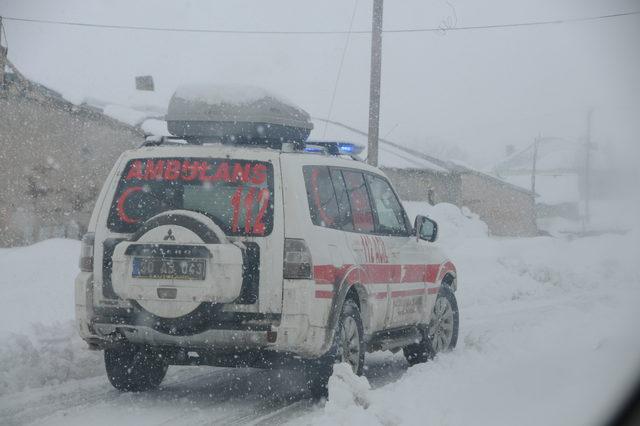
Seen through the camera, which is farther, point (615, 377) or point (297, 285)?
point (615, 377)

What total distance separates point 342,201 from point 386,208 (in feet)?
3.64

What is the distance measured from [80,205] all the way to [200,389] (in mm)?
19758

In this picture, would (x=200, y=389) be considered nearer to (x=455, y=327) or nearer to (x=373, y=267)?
(x=373, y=267)

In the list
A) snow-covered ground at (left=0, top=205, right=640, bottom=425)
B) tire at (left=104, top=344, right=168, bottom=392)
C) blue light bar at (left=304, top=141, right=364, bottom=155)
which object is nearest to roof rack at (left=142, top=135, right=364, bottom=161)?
blue light bar at (left=304, top=141, right=364, bottom=155)

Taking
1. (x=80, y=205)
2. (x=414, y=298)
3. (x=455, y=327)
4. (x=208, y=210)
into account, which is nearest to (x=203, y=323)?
(x=208, y=210)

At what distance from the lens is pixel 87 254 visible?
669 cm

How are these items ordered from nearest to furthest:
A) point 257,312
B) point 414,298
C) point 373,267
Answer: point 257,312 → point 373,267 → point 414,298

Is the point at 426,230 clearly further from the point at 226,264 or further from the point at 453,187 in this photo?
the point at 453,187

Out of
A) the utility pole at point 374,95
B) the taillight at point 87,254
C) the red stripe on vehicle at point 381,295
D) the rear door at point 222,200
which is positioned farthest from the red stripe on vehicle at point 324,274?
the utility pole at point 374,95

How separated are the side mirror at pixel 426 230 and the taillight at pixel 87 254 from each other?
3.30m

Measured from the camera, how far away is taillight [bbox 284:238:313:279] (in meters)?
6.26

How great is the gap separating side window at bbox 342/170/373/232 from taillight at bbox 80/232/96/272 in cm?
213

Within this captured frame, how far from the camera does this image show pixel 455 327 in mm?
9648

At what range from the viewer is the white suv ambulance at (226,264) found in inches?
245
